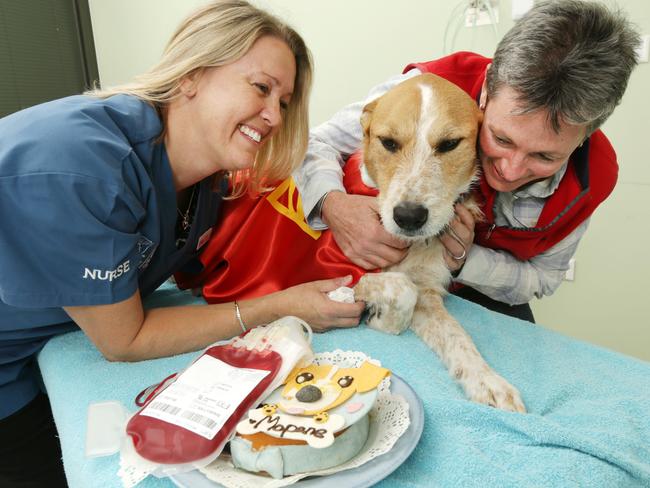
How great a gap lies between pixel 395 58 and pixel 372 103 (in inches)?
58.2

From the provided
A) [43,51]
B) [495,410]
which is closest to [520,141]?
[495,410]

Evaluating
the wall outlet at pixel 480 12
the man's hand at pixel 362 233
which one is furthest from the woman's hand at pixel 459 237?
the wall outlet at pixel 480 12

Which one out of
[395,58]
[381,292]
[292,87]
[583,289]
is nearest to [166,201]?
[292,87]

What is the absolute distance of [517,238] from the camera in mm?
1440

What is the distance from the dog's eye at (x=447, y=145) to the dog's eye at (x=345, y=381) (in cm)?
71

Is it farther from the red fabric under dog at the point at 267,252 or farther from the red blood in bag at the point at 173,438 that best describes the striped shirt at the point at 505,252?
the red blood in bag at the point at 173,438

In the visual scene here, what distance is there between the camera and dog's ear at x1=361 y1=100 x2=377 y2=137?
58.0 inches

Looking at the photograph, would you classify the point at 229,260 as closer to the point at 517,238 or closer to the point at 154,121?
the point at 154,121

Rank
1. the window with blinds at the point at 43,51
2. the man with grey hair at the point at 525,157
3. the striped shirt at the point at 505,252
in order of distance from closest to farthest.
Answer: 1. the man with grey hair at the point at 525,157
2. the striped shirt at the point at 505,252
3. the window with blinds at the point at 43,51

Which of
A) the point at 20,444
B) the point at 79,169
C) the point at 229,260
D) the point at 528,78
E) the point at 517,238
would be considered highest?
the point at 528,78

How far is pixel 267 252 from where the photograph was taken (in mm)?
1508

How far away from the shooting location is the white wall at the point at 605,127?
2305 mm

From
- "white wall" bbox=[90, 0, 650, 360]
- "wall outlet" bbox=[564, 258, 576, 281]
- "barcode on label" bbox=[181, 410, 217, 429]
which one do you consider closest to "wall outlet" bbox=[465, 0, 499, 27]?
"white wall" bbox=[90, 0, 650, 360]

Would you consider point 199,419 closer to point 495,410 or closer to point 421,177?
point 495,410
